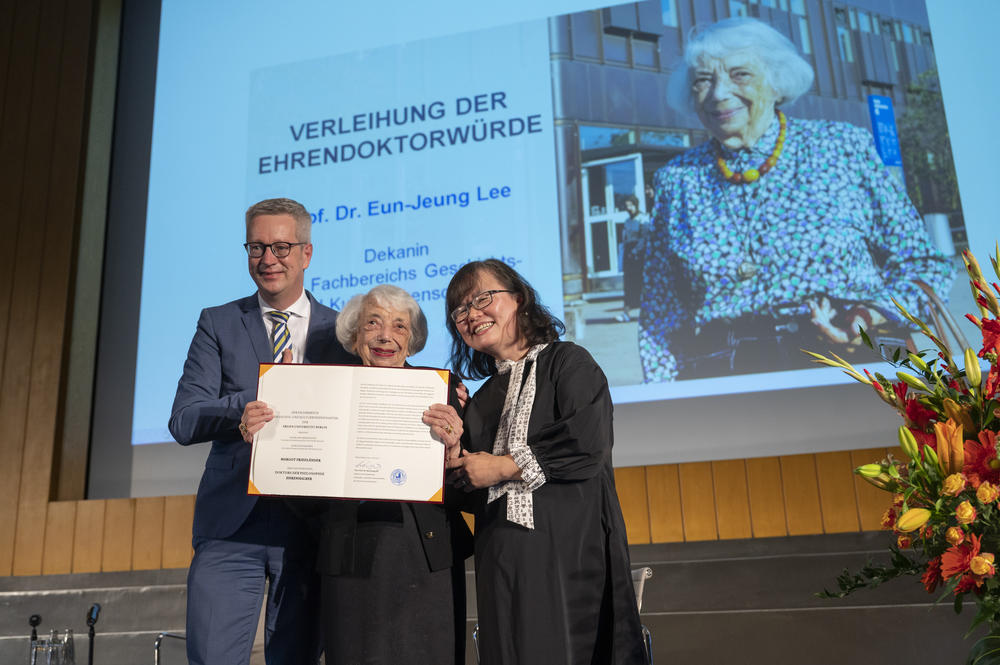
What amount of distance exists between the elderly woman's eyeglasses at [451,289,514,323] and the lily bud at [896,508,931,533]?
1.12 metres

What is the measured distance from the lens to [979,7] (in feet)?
11.9

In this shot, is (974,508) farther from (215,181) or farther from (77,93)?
(77,93)

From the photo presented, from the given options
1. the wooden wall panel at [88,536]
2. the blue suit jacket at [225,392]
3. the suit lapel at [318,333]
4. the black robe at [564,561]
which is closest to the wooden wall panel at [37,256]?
the wooden wall panel at [88,536]

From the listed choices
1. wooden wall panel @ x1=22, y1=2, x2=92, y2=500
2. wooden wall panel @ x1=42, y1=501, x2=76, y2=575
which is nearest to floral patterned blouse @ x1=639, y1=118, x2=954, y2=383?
wooden wall panel @ x1=42, y1=501, x2=76, y2=575

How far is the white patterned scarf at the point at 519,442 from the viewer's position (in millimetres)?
1673

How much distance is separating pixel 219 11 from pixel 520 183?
227cm

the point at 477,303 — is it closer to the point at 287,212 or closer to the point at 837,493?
the point at 287,212

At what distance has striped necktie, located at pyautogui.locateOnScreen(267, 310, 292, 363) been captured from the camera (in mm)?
2148

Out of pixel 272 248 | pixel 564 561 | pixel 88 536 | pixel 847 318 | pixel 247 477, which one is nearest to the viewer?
pixel 564 561

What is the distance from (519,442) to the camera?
1723 mm

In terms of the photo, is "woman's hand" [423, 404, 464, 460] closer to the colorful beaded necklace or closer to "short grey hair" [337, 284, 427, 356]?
"short grey hair" [337, 284, 427, 356]

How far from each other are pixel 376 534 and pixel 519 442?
0.39 meters

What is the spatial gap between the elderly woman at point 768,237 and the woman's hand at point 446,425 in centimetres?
198

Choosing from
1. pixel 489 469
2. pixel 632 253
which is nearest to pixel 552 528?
pixel 489 469
